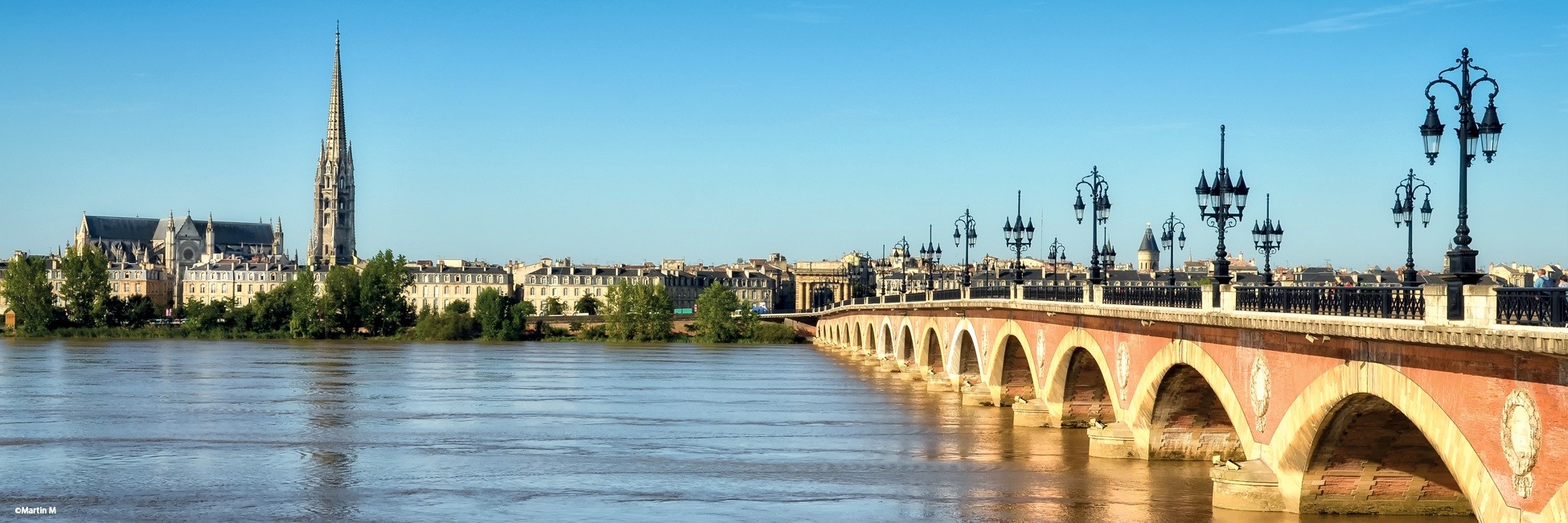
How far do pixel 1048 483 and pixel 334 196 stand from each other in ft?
566

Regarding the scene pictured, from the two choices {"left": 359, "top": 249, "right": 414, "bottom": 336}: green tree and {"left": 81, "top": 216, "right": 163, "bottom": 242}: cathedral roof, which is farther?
{"left": 81, "top": 216, "right": 163, "bottom": 242}: cathedral roof

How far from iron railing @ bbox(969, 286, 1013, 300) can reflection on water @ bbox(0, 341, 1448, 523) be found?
3081 mm

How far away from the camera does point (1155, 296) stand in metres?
29.2

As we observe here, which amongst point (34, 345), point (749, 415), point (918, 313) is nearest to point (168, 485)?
point (749, 415)

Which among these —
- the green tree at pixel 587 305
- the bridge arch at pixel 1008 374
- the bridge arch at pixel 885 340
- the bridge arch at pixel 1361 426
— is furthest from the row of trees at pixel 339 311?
the bridge arch at pixel 1361 426

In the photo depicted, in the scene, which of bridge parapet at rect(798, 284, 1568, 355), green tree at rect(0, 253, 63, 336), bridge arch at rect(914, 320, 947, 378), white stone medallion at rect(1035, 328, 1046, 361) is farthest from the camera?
green tree at rect(0, 253, 63, 336)

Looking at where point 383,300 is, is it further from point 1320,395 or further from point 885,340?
point 1320,395

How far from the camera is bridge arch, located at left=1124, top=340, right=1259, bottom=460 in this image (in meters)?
29.2

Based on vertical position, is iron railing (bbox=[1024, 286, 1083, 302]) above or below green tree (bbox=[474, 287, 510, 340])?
above

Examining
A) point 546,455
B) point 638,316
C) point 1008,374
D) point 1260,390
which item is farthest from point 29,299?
point 1260,390

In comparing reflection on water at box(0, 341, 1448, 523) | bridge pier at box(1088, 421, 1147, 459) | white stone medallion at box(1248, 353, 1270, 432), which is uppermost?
white stone medallion at box(1248, 353, 1270, 432)

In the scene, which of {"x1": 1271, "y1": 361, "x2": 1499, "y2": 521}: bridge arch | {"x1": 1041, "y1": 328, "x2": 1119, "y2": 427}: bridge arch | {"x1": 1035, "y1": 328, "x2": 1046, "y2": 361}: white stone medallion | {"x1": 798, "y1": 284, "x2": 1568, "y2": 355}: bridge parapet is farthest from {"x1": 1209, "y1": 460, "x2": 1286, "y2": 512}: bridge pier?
{"x1": 1035, "y1": 328, "x2": 1046, "y2": 361}: white stone medallion

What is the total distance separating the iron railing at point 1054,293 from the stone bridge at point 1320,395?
0.21ft

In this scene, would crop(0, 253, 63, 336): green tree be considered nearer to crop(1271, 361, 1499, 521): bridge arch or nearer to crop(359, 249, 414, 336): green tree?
crop(359, 249, 414, 336): green tree
